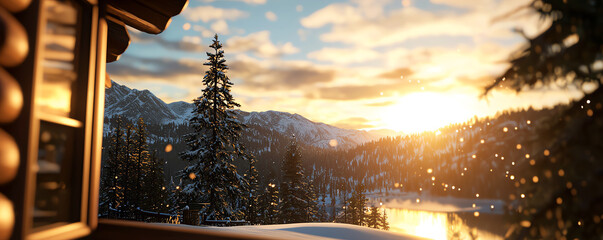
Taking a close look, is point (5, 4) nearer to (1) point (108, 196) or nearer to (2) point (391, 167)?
(1) point (108, 196)

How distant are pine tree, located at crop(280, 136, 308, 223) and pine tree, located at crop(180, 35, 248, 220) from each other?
39.1 feet

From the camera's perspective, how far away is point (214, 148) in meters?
17.6

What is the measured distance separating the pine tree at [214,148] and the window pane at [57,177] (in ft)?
49.5

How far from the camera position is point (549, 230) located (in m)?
2.01

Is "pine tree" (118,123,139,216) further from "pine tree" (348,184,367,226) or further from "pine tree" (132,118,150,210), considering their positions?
"pine tree" (348,184,367,226)

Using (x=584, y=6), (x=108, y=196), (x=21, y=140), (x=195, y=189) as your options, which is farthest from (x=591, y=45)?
(x=108, y=196)

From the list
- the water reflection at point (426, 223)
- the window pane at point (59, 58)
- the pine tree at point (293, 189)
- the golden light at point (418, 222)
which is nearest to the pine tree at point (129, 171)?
the pine tree at point (293, 189)

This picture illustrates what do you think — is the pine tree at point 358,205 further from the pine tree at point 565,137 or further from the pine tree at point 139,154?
the pine tree at point 565,137

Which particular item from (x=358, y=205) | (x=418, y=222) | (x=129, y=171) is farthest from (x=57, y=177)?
(x=418, y=222)

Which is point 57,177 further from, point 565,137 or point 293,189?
point 293,189

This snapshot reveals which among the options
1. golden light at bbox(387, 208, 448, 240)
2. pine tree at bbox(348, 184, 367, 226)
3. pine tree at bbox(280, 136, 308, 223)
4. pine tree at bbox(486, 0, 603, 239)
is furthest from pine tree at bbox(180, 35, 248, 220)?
golden light at bbox(387, 208, 448, 240)

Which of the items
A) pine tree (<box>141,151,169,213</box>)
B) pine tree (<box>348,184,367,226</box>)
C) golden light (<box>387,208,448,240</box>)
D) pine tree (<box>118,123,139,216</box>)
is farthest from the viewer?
golden light (<box>387,208,448,240</box>)

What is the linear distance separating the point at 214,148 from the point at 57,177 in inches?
619

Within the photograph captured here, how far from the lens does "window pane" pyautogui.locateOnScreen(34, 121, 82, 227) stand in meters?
2.01
